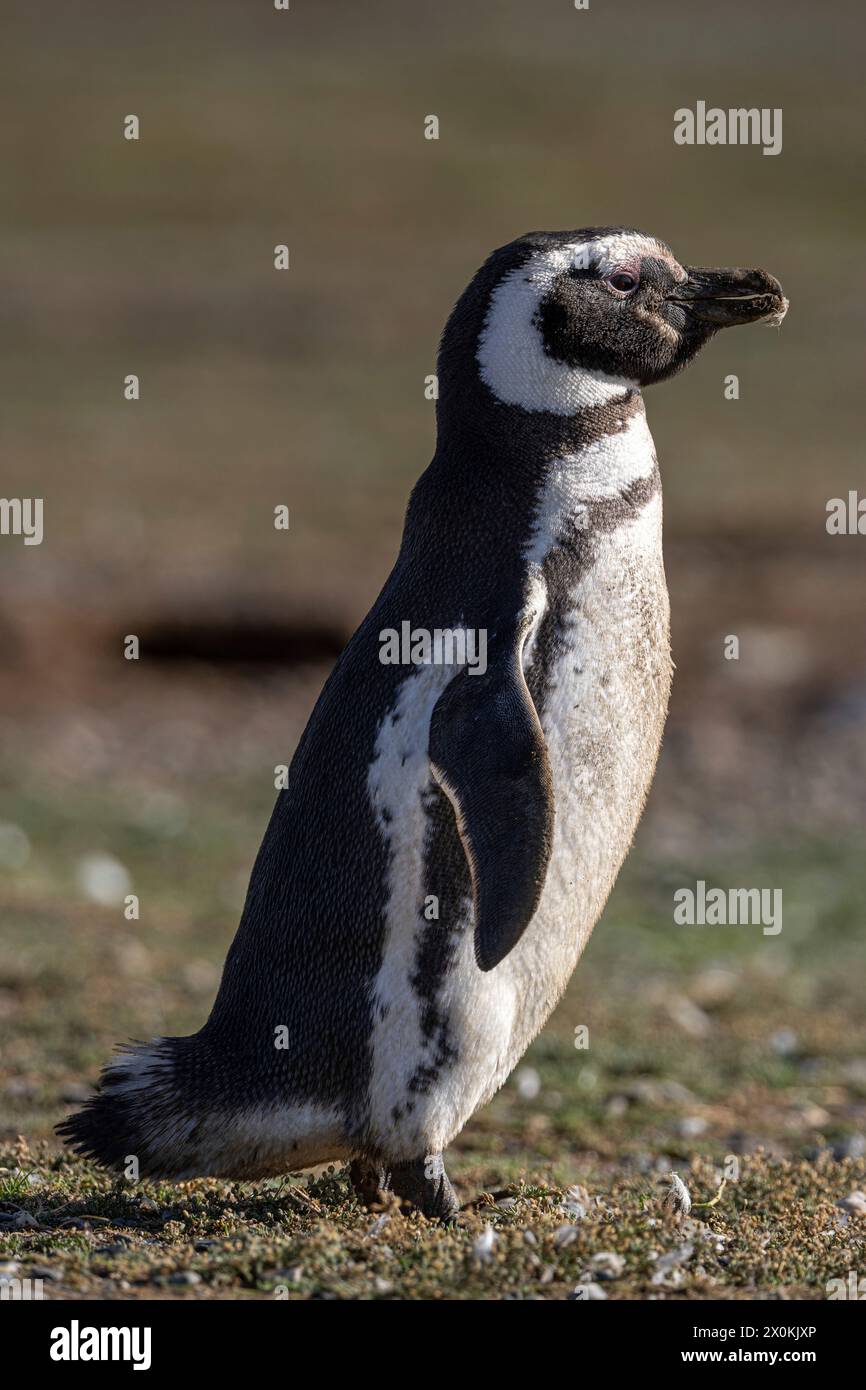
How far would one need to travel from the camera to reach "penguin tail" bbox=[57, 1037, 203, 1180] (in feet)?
16.3

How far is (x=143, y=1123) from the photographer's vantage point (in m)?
4.98

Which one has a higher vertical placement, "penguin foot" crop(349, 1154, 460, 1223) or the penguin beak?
the penguin beak

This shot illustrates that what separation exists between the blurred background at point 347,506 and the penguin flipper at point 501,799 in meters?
2.08

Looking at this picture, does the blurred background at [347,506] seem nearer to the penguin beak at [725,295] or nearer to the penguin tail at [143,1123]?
the penguin tail at [143,1123]

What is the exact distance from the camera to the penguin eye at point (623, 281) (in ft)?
17.2

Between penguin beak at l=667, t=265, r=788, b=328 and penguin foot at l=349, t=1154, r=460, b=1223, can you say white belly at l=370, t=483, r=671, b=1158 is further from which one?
penguin beak at l=667, t=265, r=788, b=328

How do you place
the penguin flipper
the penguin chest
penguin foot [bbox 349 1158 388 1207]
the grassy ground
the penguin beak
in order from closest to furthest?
the grassy ground, the penguin flipper, the penguin chest, penguin foot [bbox 349 1158 388 1207], the penguin beak

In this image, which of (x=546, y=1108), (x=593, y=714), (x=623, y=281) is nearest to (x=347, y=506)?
(x=546, y=1108)

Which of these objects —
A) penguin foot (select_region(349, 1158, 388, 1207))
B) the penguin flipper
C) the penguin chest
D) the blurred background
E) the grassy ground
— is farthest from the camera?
the blurred background

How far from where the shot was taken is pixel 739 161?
5353 cm

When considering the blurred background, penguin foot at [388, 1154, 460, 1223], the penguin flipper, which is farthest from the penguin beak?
the blurred background

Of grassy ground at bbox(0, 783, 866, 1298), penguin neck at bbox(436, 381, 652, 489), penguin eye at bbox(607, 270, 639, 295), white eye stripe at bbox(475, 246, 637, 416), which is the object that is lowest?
grassy ground at bbox(0, 783, 866, 1298)

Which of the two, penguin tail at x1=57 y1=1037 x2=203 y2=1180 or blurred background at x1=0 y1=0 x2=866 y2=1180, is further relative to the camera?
blurred background at x1=0 y1=0 x2=866 y2=1180
